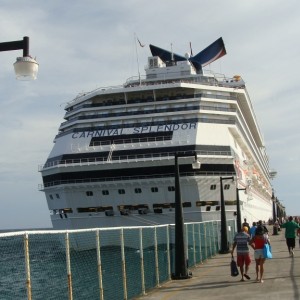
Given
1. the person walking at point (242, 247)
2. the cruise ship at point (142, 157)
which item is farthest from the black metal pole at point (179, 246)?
the cruise ship at point (142, 157)

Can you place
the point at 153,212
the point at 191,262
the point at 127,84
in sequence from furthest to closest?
the point at 127,84, the point at 153,212, the point at 191,262

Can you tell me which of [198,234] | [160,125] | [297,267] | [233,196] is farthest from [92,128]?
[297,267]

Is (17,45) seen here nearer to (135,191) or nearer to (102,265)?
(102,265)

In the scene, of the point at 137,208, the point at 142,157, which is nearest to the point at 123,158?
the point at 142,157

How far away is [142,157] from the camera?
37.9 meters

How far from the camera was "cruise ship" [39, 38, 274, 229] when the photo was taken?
1459 inches

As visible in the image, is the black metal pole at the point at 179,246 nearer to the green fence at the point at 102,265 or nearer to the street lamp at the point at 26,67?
the green fence at the point at 102,265

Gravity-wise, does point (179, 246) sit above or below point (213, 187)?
below

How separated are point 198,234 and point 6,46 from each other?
1549cm

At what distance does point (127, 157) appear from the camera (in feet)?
125

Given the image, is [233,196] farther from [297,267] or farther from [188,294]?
[188,294]

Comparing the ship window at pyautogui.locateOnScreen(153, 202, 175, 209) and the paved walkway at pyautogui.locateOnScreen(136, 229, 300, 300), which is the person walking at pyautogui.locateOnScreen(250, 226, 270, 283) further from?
the ship window at pyautogui.locateOnScreen(153, 202, 175, 209)

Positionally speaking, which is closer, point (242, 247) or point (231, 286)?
point (231, 286)

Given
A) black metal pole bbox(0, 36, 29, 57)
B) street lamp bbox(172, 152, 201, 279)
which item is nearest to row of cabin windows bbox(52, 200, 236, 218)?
street lamp bbox(172, 152, 201, 279)
